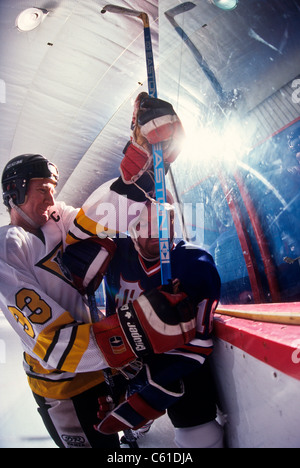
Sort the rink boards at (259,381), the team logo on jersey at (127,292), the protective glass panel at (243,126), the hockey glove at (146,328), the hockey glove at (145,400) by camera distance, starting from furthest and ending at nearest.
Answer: the protective glass panel at (243,126)
the team logo on jersey at (127,292)
the hockey glove at (145,400)
the hockey glove at (146,328)
the rink boards at (259,381)

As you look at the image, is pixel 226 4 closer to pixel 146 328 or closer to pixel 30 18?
pixel 30 18

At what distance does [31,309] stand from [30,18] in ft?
6.57

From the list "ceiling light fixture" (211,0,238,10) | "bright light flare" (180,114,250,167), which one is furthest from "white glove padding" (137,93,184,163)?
"ceiling light fixture" (211,0,238,10)

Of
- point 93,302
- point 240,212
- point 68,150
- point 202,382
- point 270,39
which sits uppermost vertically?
point 68,150

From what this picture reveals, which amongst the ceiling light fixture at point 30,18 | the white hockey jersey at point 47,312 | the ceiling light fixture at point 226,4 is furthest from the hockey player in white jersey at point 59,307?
the ceiling light fixture at point 30,18

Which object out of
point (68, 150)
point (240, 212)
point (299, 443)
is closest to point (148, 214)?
point (299, 443)

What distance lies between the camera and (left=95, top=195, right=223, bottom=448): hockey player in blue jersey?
2.86 ft

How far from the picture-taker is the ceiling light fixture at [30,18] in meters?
1.72

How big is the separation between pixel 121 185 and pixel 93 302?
53 centimetres

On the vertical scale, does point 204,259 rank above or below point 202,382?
above

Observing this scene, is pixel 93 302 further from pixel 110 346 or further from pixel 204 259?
pixel 204 259

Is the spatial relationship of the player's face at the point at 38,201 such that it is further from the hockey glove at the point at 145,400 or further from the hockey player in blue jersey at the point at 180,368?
the hockey glove at the point at 145,400

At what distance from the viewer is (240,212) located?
2.00 metres
